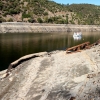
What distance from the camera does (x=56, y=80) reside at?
25188mm

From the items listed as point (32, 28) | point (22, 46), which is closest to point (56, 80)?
point (22, 46)

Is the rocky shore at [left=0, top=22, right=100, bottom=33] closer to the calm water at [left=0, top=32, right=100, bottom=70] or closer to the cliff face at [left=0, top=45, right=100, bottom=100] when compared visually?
the calm water at [left=0, top=32, right=100, bottom=70]

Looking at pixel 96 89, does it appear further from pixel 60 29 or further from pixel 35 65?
pixel 60 29

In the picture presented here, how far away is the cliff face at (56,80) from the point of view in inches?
803

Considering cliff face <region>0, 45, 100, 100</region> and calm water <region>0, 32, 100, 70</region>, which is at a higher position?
cliff face <region>0, 45, 100, 100</region>

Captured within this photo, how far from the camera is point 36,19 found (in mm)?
184750

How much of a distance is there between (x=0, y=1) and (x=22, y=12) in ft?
58.6

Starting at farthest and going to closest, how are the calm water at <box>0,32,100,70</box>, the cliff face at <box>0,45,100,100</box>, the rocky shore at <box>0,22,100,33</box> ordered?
the rocky shore at <box>0,22,100,33</box> < the calm water at <box>0,32,100,70</box> < the cliff face at <box>0,45,100,100</box>

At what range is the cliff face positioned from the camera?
20388mm

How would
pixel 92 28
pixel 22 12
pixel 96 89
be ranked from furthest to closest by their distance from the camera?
pixel 92 28 < pixel 22 12 < pixel 96 89

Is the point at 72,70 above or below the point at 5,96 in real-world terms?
above

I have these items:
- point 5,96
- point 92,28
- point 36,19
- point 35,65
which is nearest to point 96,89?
point 5,96

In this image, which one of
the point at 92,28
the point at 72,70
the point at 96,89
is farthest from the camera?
the point at 92,28

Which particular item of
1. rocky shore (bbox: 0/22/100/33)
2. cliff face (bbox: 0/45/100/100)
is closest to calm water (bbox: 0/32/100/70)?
cliff face (bbox: 0/45/100/100)
